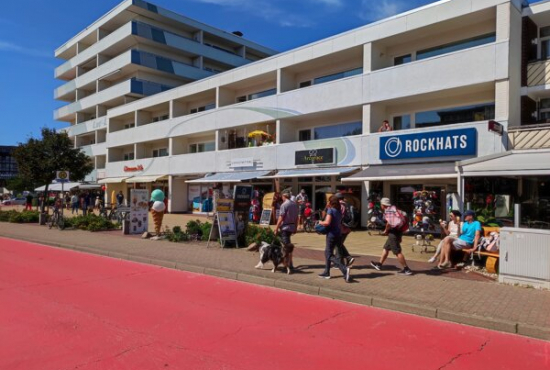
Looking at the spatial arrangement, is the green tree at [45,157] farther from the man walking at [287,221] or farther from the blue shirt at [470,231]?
the blue shirt at [470,231]

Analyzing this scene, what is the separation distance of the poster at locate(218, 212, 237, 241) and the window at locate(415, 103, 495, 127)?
11.0m

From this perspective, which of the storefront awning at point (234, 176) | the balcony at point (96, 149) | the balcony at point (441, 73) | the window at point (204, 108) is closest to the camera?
the balcony at point (441, 73)

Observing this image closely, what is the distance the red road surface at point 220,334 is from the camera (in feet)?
14.5

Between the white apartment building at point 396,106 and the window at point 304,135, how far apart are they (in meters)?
0.12

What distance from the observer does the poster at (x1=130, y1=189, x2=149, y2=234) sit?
1675 cm

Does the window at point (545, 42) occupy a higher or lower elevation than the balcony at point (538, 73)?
higher

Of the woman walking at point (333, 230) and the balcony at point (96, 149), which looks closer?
the woman walking at point (333, 230)

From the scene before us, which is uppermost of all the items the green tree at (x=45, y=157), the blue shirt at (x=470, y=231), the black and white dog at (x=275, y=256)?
the green tree at (x=45, y=157)

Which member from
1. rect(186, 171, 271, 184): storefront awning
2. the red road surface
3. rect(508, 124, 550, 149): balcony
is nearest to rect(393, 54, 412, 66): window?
rect(508, 124, 550, 149): balcony

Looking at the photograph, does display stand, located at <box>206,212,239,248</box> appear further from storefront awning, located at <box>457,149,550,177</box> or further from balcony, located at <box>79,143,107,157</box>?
balcony, located at <box>79,143,107,157</box>

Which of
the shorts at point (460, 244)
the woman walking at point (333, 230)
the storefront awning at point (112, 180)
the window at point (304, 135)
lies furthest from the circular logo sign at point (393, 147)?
the storefront awning at point (112, 180)

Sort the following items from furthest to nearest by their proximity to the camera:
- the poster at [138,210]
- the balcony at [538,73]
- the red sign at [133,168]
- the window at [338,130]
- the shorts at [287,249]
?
the red sign at [133,168] → the window at [338,130] → the poster at [138,210] → the balcony at [538,73] → the shorts at [287,249]

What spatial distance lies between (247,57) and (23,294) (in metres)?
47.7

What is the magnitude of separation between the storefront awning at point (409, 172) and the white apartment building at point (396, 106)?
0.05 meters
